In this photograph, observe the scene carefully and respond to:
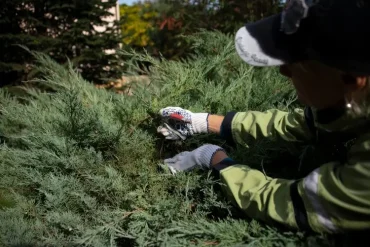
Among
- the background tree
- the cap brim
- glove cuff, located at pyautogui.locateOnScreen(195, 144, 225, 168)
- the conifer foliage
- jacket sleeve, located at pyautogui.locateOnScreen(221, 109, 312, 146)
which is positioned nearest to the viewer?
the cap brim

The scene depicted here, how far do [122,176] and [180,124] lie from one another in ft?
1.02

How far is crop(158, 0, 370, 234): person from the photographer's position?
3.07ft

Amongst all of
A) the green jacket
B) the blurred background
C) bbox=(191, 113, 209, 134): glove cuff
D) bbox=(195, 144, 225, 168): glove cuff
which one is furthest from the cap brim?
the blurred background

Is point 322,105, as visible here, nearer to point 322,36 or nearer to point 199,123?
point 322,36

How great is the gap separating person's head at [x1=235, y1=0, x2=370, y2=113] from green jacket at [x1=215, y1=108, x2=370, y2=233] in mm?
81

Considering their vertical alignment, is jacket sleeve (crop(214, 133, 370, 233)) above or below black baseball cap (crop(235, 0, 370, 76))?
below

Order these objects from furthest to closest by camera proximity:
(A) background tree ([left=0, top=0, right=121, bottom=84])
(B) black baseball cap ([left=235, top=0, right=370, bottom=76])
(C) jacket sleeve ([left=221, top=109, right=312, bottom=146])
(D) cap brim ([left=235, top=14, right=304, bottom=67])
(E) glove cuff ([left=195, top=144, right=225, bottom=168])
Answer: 1. (A) background tree ([left=0, top=0, right=121, bottom=84])
2. (C) jacket sleeve ([left=221, top=109, right=312, bottom=146])
3. (E) glove cuff ([left=195, top=144, right=225, bottom=168])
4. (D) cap brim ([left=235, top=14, right=304, bottom=67])
5. (B) black baseball cap ([left=235, top=0, right=370, bottom=76])

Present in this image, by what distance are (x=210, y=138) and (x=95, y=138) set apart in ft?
1.49

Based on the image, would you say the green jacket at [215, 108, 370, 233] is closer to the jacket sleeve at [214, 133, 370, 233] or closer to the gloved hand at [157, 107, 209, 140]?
the jacket sleeve at [214, 133, 370, 233]

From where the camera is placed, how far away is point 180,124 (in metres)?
1.59

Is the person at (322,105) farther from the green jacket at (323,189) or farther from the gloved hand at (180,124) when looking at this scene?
the gloved hand at (180,124)

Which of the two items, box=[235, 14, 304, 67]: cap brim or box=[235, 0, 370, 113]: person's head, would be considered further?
box=[235, 14, 304, 67]: cap brim

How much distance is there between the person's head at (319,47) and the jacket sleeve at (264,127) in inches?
13.0

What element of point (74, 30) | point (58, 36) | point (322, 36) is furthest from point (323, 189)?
point (58, 36)
